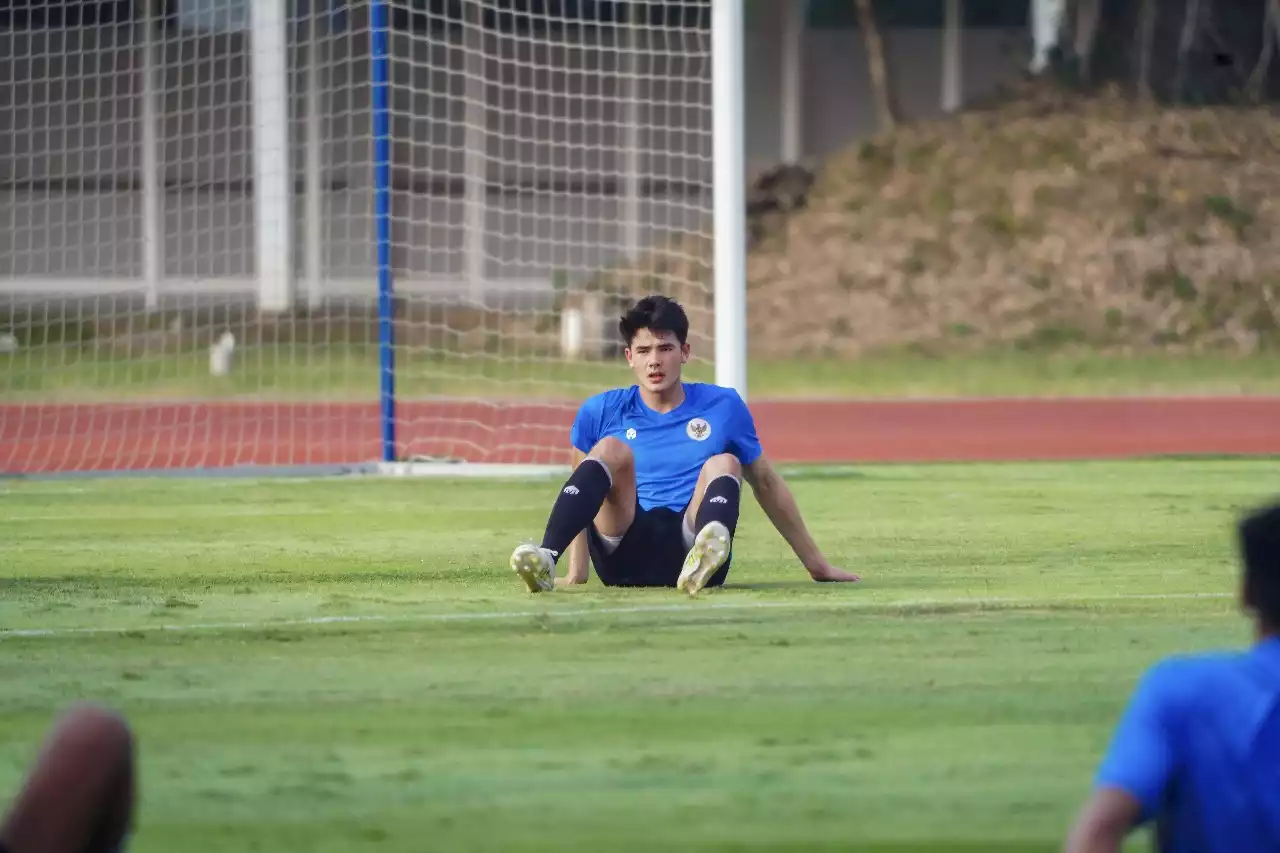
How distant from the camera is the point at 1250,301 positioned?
27.7 meters

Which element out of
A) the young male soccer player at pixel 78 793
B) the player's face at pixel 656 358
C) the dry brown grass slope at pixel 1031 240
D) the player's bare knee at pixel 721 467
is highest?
the dry brown grass slope at pixel 1031 240

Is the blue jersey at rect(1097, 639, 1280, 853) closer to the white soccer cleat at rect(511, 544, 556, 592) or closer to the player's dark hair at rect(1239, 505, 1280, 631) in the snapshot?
the player's dark hair at rect(1239, 505, 1280, 631)

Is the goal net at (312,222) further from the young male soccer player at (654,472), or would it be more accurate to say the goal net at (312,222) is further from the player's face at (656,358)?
the player's face at (656,358)

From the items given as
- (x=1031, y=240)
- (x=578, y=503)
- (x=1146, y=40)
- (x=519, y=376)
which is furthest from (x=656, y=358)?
(x=1146, y=40)

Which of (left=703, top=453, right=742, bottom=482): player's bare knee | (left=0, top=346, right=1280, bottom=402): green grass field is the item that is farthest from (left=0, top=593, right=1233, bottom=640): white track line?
(left=0, top=346, right=1280, bottom=402): green grass field

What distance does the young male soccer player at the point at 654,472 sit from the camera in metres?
7.41

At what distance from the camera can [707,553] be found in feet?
23.5

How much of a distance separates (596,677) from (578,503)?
160 centimetres

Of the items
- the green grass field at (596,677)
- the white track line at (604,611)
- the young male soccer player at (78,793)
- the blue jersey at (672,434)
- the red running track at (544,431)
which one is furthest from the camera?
the red running track at (544,431)

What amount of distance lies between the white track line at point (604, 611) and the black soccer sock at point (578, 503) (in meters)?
0.34

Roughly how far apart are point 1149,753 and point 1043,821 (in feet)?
4.44

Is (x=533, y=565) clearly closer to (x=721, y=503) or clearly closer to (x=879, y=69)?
(x=721, y=503)

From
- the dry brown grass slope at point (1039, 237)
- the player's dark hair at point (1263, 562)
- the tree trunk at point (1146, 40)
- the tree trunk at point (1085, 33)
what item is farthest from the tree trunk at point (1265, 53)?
the player's dark hair at point (1263, 562)

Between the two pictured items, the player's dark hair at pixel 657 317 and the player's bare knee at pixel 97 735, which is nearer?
the player's bare knee at pixel 97 735
